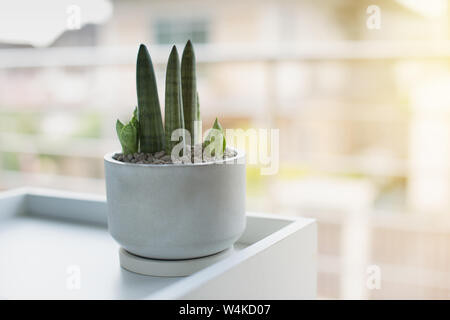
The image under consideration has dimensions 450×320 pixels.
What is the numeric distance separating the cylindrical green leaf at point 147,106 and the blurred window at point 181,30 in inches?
199

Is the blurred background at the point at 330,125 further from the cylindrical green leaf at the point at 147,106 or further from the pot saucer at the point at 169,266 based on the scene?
the pot saucer at the point at 169,266

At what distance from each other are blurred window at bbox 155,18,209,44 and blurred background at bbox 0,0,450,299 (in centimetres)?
110

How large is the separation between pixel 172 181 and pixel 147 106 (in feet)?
0.35

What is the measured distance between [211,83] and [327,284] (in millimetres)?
2810

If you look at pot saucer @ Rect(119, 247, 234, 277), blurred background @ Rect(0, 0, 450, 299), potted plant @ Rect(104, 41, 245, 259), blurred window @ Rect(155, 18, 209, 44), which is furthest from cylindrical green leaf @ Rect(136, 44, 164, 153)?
blurred window @ Rect(155, 18, 209, 44)

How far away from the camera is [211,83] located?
484cm

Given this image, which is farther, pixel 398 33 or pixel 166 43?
pixel 166 43

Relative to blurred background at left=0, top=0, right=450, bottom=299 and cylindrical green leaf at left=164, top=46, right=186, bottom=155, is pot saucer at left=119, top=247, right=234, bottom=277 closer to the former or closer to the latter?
cylindrical green leaf at left=164, top=46, right=186, bottom=155

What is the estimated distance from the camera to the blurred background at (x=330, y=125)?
1.90 meters

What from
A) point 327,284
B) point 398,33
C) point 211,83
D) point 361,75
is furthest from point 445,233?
point 211,83

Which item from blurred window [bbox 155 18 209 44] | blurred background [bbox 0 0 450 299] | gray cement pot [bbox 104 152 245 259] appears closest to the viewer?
gray cement pot [bbox 104 152 245 259]

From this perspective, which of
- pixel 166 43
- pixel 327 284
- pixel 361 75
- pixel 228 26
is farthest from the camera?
pixel 166 43

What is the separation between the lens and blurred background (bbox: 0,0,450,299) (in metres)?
1.90
